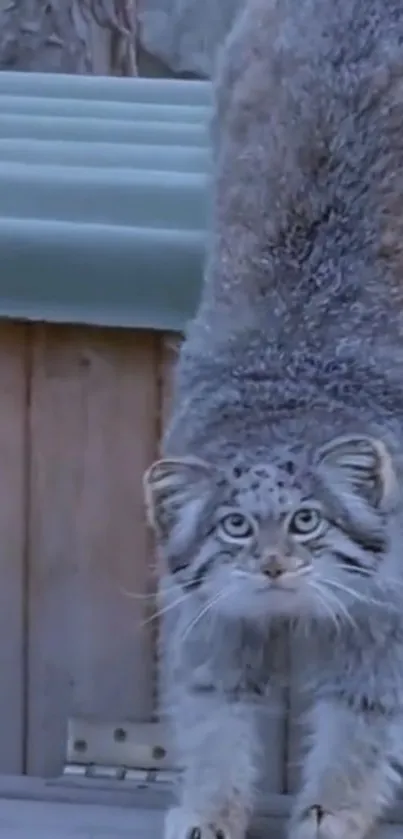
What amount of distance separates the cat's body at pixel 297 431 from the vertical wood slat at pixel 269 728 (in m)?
0.13

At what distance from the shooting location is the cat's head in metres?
1.44

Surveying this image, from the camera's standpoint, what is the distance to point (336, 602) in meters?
1.49

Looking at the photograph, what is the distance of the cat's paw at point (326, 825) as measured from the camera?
160 centimetres

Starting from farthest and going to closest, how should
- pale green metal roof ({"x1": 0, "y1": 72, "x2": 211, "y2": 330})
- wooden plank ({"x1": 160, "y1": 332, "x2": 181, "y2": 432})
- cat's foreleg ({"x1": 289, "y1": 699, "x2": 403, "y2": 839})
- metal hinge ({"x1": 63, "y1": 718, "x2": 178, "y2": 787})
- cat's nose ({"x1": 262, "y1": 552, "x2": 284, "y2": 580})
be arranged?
1. metal hinge ({"x1": 63, "y1": 718, "x2": 178, "y2": 787})
2. wooden plank ({"x1": 160, "y1": 332, "x2": 181, "y2": 432})
3. pale green metal roof ({"x1": 0, "y1": 72, "x2": 211, "y2": 330})
4. cat's foreleg ({"x1": 289, "y1": 699, "x2": 403, "y2": 839})
5. cat's nose ({"x1": 262, "y1": 552, "x2": 284, "y2": 580})

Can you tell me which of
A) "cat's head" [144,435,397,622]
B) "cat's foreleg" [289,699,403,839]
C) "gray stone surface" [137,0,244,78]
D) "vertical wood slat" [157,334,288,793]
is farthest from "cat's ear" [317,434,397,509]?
"gray stone surface" [137,0,244,78]

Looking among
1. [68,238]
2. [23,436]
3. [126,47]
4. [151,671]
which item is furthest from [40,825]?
[126,47]

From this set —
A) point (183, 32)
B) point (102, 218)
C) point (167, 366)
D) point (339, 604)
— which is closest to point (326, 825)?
point (339, 604)

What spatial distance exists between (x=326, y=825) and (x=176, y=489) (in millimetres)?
372

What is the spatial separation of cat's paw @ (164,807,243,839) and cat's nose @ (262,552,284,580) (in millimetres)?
342

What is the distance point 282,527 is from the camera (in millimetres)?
1438

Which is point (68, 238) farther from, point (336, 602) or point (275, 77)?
point (336, 602)

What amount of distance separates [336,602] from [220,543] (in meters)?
0.12

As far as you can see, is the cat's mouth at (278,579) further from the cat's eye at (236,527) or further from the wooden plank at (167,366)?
the wooden plank at (167,366)

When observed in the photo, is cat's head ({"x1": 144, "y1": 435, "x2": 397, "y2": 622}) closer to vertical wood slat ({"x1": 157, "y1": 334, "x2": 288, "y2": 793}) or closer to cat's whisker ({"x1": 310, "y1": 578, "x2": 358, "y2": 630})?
cat's whisker ({"x1": 310, "y1": 578, "x2": 358, "y2": 630})
